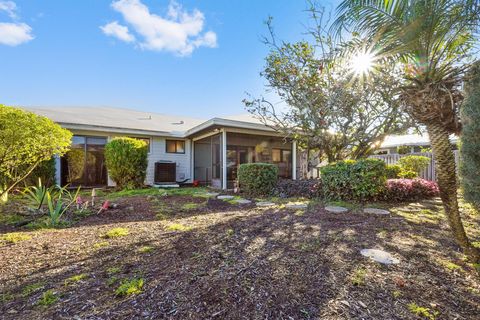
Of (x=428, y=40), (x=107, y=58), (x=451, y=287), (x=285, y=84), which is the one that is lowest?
(x=451, y=287)

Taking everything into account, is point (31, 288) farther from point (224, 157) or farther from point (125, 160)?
point (224, 157)

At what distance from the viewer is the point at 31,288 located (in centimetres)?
197

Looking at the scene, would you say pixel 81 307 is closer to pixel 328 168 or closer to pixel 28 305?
pixel 28 305

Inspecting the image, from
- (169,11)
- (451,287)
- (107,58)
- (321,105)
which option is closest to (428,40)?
(451,287)

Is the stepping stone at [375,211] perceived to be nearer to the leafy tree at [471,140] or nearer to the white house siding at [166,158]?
the leafy tree at [471,140]

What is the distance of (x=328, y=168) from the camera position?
673cm

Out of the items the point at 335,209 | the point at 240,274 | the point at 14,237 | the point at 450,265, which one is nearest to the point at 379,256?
the point at 450,265

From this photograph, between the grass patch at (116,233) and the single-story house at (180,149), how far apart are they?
6254 mm

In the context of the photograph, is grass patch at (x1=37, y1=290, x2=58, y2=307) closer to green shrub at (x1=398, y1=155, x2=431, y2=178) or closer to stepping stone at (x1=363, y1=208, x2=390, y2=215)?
stepping stone at (x1=363, y1=208, x2=390, y2=215)

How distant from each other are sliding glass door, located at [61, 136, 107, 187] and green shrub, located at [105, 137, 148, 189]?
144 centimetres

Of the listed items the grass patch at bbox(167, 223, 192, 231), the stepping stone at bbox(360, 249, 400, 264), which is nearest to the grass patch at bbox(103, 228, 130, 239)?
the grass patch at bbox(167, 223, 192, 231)

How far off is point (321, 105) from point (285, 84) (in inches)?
60.9

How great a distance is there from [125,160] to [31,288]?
811cm

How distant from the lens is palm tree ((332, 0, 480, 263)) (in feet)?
8.50
